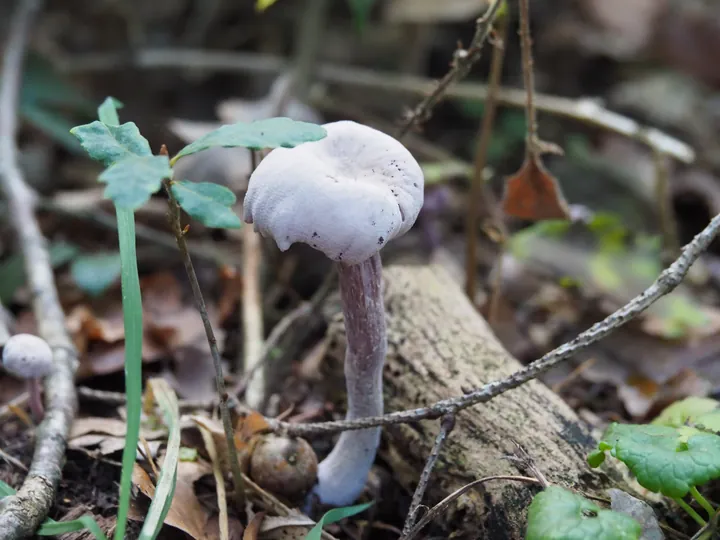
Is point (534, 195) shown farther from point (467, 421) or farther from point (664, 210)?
point (664, 210)

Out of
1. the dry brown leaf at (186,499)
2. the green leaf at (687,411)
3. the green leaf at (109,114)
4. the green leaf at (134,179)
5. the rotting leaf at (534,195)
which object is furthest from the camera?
the rotting leaf at (534,195)

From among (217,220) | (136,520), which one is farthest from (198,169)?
(217,220)

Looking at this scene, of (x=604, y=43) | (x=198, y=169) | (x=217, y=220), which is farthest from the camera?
(x=604, y=43)

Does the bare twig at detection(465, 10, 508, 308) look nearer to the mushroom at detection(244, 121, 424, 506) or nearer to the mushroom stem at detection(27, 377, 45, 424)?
the mushroom at detection(244, 121, 424, 506)

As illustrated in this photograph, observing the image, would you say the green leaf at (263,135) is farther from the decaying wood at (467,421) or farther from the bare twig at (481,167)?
the bare twig at (481,167)

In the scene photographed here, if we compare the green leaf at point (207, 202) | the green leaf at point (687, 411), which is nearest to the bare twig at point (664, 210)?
the green leaf at point (687, 411)

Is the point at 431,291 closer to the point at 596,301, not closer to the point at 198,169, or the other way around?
the point at 596,301
